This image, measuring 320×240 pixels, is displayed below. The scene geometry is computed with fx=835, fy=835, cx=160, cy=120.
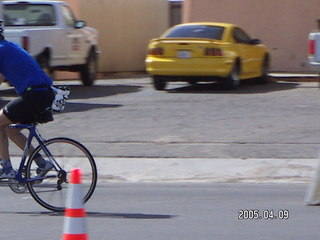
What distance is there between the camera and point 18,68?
7.86 metres

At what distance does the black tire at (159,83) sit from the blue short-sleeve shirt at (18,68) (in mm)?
9920

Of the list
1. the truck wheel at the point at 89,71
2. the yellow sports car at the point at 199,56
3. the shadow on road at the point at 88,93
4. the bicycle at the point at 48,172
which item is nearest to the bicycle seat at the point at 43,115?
the bicycle at the point at 48,172

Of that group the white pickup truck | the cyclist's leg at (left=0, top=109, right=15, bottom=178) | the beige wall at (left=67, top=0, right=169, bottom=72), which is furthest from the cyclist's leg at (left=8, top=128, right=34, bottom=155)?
the beige wall at (left=67, top=0, right=169, bottom=72)

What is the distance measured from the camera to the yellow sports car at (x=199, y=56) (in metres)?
17.0

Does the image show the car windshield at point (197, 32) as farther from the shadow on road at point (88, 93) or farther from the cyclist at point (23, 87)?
the cyclist at point (23, 87)

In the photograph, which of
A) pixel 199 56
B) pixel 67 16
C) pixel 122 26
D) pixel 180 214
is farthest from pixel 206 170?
pixel 122 26

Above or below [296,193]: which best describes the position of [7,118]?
above

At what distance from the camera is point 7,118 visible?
794 cm

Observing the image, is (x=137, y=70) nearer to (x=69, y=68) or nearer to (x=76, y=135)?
(x=69, y=68)

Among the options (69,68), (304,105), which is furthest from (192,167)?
(69,68)

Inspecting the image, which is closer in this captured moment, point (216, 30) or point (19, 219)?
point (19, 219)

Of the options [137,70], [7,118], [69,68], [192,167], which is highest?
[7,118]

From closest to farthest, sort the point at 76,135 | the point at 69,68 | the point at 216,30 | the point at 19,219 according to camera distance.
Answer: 1. the point at 19,219
2. the point at 76,135
3. the point at 216,30
4. the point at 69,68

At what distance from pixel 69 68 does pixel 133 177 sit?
9336 millimetres
